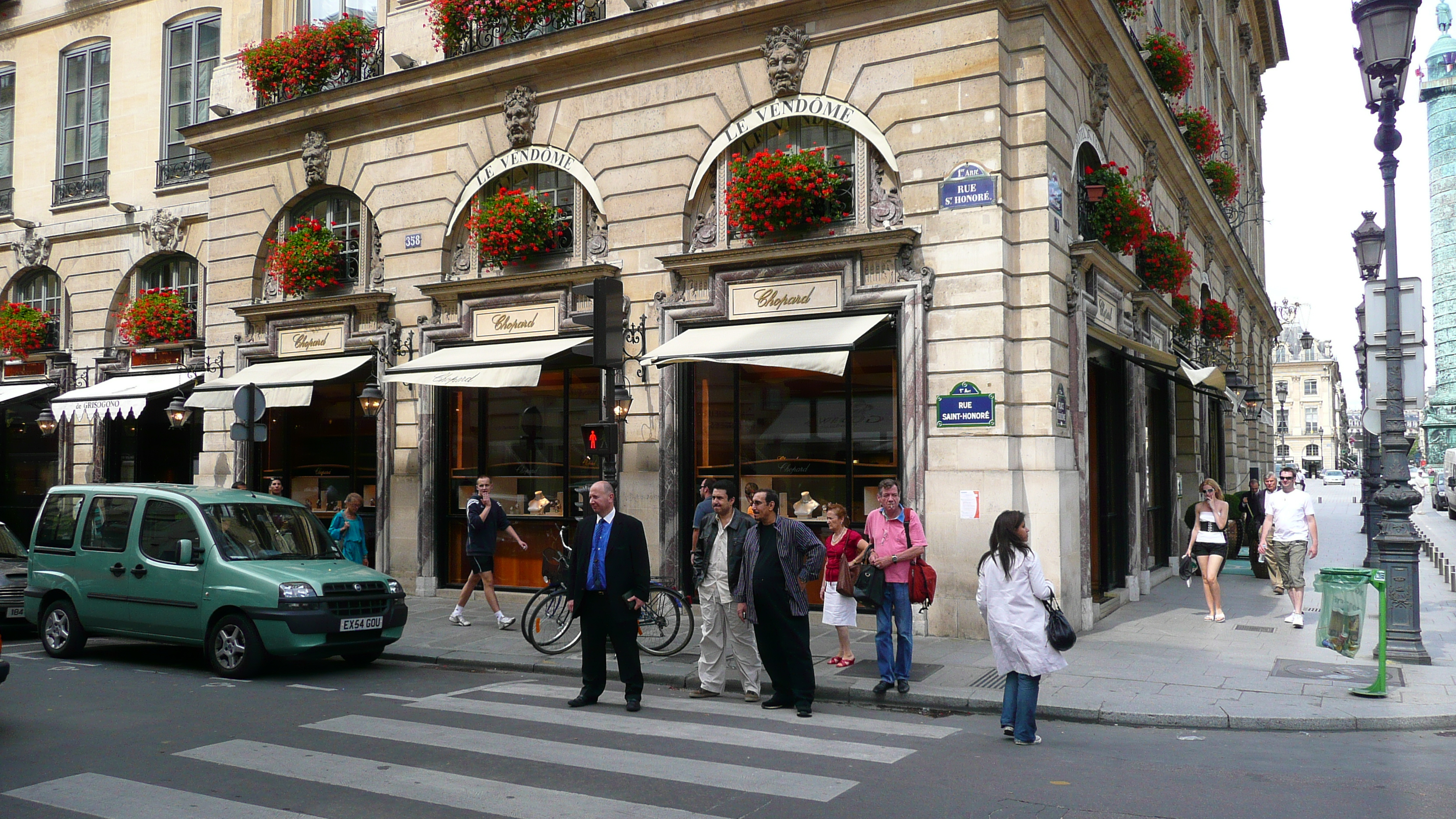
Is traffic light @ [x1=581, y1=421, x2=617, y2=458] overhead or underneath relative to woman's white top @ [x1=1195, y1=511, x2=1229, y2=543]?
overhead

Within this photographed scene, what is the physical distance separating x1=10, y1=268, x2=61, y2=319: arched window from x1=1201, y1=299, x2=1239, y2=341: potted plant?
24.0 metres

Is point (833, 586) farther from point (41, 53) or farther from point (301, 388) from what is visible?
point (41, 53)

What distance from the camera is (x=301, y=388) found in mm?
16812

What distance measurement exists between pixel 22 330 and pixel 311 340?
9.32 metres

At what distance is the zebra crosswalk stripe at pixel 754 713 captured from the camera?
25.9 feet

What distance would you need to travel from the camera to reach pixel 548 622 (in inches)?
441

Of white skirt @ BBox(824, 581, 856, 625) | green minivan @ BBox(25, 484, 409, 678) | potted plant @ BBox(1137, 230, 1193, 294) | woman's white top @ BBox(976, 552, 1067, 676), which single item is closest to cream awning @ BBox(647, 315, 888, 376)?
white skirt @ BBox(824, 581, 856, 625)

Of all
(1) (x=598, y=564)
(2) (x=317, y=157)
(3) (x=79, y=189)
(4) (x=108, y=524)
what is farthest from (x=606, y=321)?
(3) (x=79, y=189)

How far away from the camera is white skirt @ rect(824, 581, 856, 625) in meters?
9.84

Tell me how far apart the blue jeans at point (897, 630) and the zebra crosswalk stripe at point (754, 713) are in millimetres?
759

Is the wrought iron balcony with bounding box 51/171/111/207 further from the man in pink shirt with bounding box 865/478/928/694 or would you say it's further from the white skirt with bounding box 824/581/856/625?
the man in pink shirt with bounding box 865/478/928/694

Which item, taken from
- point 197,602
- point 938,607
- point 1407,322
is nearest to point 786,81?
point 938,607

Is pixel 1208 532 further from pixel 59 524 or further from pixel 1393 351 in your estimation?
pixel 59 524

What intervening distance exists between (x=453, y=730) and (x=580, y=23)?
1093 cm
